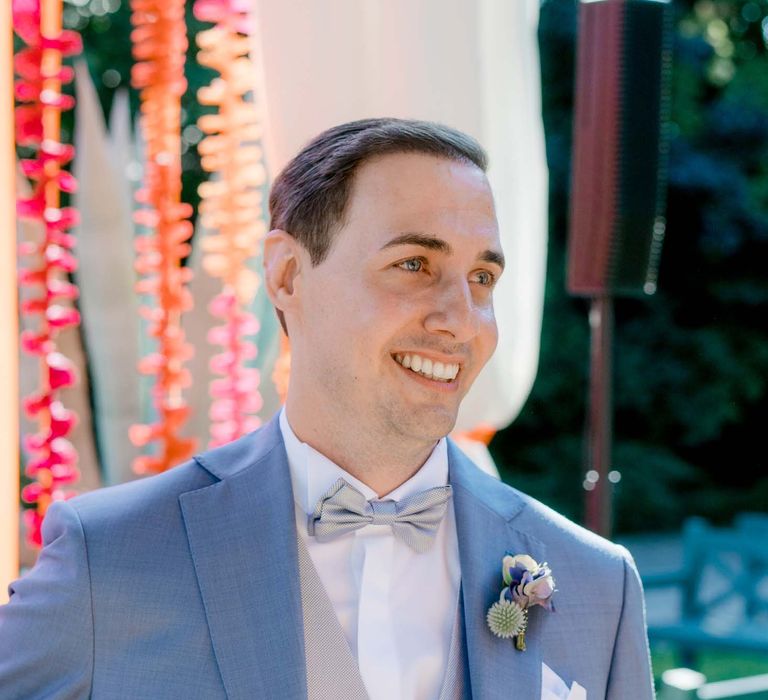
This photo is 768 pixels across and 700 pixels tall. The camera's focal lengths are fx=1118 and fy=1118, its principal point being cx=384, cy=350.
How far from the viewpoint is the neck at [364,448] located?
173 centimetres

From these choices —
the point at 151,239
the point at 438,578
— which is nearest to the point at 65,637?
the point at 438,578

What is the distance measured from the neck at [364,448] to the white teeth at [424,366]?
0.11 metres

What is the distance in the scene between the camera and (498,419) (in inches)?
103

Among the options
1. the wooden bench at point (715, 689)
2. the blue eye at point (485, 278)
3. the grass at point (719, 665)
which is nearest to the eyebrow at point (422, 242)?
the blue eye at point (485, 278)

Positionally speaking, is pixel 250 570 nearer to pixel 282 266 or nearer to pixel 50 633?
pixel 50 633

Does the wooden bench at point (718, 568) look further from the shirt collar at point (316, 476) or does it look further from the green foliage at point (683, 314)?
the green foliage at point (683, 314)

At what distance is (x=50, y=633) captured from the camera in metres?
1.48

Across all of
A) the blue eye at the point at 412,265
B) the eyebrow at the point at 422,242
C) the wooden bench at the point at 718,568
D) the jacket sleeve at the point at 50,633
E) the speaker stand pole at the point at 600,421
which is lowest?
the wooden bench at the point at 718,568

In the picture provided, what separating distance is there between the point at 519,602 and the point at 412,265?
540 millimetres

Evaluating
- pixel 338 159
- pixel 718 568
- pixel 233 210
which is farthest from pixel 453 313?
pixel 718 568

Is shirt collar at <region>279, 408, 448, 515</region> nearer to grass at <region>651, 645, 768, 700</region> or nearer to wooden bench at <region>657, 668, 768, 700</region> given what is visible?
wooden bench at <region>657, 668, 768, 700</region>

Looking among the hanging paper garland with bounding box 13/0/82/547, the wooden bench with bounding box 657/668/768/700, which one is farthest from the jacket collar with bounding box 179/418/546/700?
the wooden bench with bounding box 657/668/768/700

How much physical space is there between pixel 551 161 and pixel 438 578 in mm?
9568

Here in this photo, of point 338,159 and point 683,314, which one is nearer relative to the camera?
point 338,159
